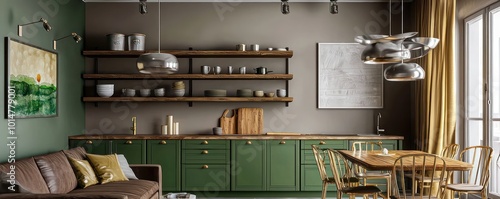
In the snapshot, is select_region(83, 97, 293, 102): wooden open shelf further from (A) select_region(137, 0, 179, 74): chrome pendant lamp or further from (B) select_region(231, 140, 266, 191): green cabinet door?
(A) select_region(137, 0, 179, 74): chrome pendant lamp

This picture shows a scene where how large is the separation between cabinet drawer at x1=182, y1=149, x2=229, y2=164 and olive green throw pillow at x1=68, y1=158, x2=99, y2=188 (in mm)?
1637

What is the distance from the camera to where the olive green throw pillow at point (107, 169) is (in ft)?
17.5

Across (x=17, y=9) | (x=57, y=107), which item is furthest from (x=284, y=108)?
(x=17, y=9)

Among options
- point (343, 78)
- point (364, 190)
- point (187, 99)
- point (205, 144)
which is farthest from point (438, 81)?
point (187, 99)

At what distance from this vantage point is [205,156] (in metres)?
6.75

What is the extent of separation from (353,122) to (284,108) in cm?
104

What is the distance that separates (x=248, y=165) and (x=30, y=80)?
2932 millimetres

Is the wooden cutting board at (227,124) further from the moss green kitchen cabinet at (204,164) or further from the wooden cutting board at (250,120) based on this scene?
the moss green kitchen cabinet at (204,164)

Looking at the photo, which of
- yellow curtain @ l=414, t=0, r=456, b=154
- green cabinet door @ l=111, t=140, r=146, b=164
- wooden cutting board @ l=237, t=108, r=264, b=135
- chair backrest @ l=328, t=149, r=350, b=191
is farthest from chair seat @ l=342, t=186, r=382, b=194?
green cabinet door @ l=111, t=140, r=146, b=164

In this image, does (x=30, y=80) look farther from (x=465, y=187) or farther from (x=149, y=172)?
(x=465, y=187)

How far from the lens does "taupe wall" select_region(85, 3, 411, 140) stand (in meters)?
7.33

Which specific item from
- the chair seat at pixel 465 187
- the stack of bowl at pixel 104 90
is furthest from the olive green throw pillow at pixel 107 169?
the chair seat at pixel 465 187

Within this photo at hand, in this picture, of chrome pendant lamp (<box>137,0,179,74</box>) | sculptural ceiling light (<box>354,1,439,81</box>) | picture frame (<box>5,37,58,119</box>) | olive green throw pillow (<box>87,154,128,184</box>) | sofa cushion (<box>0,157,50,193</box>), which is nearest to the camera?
chrome pendant lamp (<box>137,0,179,74</box>)

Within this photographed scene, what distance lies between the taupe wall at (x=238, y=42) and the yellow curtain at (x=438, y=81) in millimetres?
808
